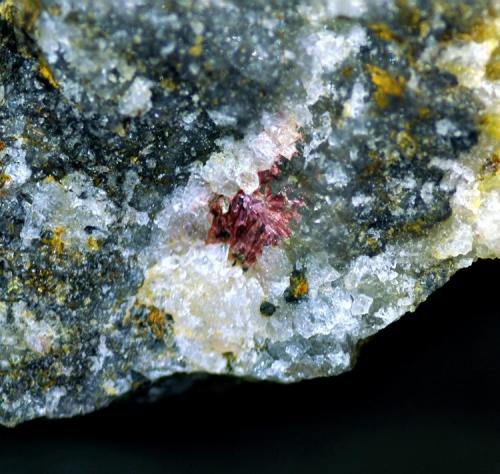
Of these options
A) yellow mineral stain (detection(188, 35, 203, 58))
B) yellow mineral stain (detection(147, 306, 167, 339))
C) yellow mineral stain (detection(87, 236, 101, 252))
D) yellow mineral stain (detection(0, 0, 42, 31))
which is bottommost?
yellow mineral stain (detection(147, 306, 167, 339))

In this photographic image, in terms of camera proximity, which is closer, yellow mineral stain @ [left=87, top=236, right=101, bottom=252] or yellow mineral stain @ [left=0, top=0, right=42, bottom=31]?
yellow mineral stain @ [left=0, top=0, right=42, bottom=31]

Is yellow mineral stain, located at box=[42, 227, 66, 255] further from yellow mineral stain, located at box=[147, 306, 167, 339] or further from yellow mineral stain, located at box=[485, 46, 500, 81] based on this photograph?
yellow mineral stain, located at box=[485, 46, 500, 81]

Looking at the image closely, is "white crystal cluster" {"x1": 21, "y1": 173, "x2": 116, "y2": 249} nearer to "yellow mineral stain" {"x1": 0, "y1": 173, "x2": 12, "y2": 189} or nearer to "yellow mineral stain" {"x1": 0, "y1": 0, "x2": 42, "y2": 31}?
"yellow mineral stain" {"x1": 0, "y1": 173, "x2": 12, "y2": 189}

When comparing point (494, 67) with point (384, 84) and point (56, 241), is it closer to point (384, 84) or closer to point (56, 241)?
point (384, 84)

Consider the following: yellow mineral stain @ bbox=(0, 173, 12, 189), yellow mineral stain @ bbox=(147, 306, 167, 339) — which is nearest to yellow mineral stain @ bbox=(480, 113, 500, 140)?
yellow mineral stain @ bbox=(147, 306, 167, 339)

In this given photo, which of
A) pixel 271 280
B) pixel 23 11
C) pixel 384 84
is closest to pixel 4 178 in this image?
pixel 23 11

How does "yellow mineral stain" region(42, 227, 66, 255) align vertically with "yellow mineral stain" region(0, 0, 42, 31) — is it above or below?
below

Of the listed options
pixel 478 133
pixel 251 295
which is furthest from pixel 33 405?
pixel 478 133

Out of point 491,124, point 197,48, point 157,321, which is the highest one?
point 197,48

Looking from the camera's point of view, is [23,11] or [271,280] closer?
[23,11]
